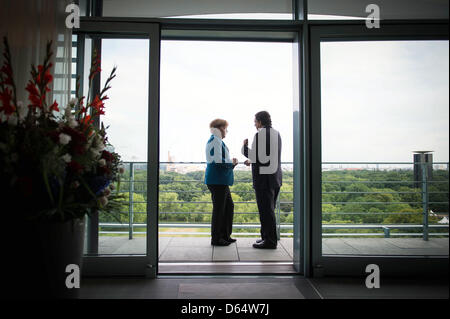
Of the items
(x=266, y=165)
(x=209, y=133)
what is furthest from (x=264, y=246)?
(x=209, y=133)

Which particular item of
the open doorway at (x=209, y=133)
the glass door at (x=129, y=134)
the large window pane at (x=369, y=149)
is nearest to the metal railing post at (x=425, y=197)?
the large window pane at (x=369, y=149)

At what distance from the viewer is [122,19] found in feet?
7.33

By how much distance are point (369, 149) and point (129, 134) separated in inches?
69.9

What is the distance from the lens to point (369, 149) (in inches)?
85.6

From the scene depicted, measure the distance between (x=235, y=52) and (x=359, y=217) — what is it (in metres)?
3.35

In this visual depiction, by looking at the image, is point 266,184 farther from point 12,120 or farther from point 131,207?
point 12,120

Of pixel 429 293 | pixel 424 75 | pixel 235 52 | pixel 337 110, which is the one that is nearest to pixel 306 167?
pixel 337 110

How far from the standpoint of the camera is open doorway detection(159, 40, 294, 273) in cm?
315

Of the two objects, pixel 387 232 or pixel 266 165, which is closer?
pixel 387 232

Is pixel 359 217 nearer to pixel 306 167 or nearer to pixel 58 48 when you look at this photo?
pixel 306 167

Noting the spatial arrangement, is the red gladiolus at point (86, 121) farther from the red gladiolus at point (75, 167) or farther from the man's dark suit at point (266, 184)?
the man's dark suit at point (266, 184)

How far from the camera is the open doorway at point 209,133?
124 inches

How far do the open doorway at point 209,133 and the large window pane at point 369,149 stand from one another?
0.71 metres

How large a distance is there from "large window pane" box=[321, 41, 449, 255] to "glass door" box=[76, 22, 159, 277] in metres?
1.29
